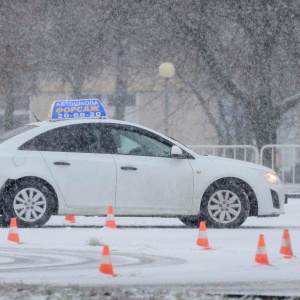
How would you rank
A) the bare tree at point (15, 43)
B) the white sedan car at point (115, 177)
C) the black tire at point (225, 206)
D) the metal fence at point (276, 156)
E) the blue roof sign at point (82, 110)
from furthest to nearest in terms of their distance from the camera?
the bare tree at point (15, 43), the metal fence at point (276, 156), the blue roof sign at point (82, 110), the black tire at point (225, 206), the white sedan car at point (115, 177)

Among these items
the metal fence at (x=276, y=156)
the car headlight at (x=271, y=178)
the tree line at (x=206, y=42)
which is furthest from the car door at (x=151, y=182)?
the tree line at (x=206, y=42)

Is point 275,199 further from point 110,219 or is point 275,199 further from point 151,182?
point 110,219

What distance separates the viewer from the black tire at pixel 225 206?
17.3 metres

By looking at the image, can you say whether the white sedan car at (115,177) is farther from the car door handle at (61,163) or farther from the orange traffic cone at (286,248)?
the orange traffic cone at (286,248)

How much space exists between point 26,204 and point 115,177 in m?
1.29

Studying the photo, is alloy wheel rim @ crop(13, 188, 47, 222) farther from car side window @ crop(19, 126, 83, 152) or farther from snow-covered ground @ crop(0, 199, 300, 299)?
car side window @ crop(19, 126, 83, 152)

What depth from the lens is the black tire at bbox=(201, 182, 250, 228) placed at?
17.3m

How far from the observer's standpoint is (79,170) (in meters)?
17.1

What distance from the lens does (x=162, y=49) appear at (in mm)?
31781

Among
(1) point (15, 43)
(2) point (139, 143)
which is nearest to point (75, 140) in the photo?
(2) point (139, 143)

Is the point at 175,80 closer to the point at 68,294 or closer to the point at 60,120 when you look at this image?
the point at 60,120

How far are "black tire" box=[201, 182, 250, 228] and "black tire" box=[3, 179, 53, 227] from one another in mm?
2217

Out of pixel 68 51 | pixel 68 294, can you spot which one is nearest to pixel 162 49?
pixel 68 51

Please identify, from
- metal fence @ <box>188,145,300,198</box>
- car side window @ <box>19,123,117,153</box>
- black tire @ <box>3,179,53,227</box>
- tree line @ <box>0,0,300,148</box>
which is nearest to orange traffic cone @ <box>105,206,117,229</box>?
black tire @ <box>3,179,53,227</box>
